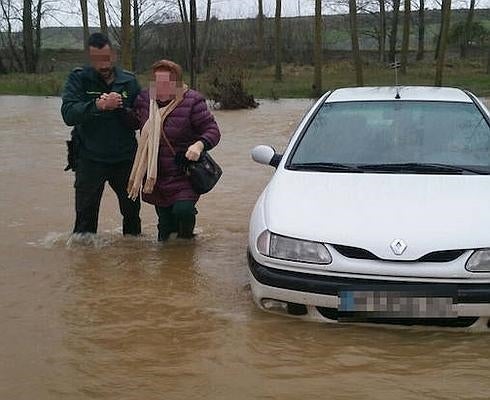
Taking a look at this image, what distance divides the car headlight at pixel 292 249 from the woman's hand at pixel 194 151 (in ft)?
5.15

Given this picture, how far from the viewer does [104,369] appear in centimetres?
409

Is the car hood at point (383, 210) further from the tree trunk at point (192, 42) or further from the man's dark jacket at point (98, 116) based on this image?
the tree trunk at point (192, 42)

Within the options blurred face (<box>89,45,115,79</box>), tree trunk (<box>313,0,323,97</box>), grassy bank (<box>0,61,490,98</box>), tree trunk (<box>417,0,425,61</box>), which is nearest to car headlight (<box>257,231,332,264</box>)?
blurred face (<box>89,45,115,79</box>)

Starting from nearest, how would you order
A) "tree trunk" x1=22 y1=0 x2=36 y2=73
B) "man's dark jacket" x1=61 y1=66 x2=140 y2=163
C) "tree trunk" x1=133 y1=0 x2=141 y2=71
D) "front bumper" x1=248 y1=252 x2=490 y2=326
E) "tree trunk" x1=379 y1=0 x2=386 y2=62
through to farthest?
"front bumper" x1=248 y1=252 x2=490 y2=326 → "man's dark jacket" x1=61 y1=66 x2=140 y2=163 → "tree trunk" x1=133 y1=0 x2=141 y2=71 → "tree trunk" x1=22 y1=0 x2=36 y2=73 → "tree trunk" x1=379 y1=0 x2=386 y2=62

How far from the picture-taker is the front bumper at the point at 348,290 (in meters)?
4.13

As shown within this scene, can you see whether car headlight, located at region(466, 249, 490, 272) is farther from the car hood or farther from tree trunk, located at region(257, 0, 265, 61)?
tree trunk, located at region(257, 0, 265, 61)

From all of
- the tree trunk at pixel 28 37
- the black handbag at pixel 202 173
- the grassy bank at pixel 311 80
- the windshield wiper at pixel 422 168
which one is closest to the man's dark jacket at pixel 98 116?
the black handbag at pixel 202 173

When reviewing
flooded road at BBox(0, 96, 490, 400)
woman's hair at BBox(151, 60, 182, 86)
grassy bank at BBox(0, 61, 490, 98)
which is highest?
woman's hair at BBox(151, 60, 182, 86)

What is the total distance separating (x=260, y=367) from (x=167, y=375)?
475mm

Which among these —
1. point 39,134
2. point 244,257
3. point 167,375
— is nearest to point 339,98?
point 244,257

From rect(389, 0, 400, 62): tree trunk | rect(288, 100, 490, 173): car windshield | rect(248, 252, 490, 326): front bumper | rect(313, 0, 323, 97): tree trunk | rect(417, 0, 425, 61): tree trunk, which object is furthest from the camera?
rect(417, 0, 425, 61): tree trunk

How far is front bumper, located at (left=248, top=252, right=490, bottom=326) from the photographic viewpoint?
163 inches

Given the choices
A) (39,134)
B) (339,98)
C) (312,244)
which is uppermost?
(339,98)

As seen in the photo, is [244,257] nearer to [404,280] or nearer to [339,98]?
[339,98]
